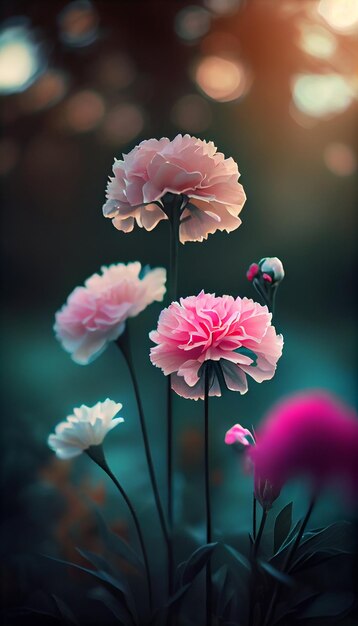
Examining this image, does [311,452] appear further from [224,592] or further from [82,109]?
[82,109]

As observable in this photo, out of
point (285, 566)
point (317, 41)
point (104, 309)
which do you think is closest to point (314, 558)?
point (285, 566)

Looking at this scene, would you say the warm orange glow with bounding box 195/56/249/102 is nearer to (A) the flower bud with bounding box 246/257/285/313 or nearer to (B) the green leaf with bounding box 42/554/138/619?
(A) the flower bud with bounding box 246/257/285/313

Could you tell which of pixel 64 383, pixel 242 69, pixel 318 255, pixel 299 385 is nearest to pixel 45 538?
pixel 64 383

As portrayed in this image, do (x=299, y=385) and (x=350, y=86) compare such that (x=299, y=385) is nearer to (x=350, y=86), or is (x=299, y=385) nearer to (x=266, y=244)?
(x=266, y=244)

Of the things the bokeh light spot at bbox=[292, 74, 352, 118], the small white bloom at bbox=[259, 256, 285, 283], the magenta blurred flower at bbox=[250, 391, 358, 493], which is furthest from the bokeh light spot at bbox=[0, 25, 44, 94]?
the magenta blurred flower at bbox=[250, 391, 358, 493]

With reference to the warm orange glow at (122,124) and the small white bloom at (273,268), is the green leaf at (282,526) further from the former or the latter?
the warm orange glow at (122,124)

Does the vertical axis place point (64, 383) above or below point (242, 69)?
below
